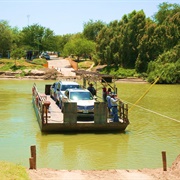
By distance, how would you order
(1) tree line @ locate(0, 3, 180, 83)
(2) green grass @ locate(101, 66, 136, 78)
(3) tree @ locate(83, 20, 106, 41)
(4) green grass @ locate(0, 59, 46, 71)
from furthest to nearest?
(3) tree @ locate(83, 20, 106, 41) < (4) green grass @ locate(0, 59, 46, 71) < (2) green grass @ locate(101, 66, 136, 78) < (1) tree line @ locate(0, 3, 180, 83)

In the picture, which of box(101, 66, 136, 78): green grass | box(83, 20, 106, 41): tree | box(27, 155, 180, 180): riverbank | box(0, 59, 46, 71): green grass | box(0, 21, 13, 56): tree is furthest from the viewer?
box(83, 20, 106, 41): tree

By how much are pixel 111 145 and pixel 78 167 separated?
3.57 metres

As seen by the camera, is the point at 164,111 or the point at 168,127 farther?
the point at 164,111

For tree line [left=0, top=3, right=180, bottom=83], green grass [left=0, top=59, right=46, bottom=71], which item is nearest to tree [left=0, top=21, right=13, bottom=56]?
tree line [left=0, top=3, right=180, bottom=83]

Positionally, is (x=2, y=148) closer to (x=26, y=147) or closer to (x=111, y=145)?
(x=26, y=147)

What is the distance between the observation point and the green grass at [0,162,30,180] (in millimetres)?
8586

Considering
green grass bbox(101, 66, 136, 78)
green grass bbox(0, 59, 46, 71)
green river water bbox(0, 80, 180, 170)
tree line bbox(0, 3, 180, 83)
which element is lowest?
green river water bbox(0, 80, 180, 170)

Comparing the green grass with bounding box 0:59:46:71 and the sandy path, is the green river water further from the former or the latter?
the green grass with bounding box 0:59:46:71

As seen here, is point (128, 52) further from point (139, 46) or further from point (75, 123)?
point (75, 123)

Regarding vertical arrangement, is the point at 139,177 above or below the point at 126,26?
below

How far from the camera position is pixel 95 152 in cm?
1424

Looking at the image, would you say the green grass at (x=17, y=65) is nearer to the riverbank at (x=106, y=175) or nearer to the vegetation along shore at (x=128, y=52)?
the vegetation along shore at (x=128, y=52)

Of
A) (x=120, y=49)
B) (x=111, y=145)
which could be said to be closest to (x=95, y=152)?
(x=111, y=145)

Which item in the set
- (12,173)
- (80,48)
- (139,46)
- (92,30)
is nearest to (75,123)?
(12,173)
